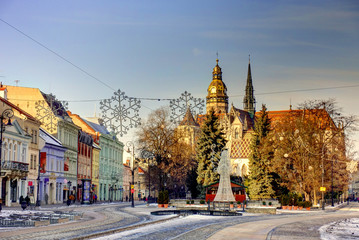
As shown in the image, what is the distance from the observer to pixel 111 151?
115812 mm

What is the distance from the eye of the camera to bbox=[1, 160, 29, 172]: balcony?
2136 inches

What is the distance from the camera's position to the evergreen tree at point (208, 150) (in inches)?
2923

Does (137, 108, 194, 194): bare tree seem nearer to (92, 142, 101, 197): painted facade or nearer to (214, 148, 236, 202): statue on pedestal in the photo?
(214, 148, 236, 202): statue on pedestal

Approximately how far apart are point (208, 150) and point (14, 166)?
90.8 ft

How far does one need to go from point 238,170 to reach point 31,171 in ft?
422

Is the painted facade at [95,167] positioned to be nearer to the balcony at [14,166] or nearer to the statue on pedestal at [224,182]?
the balcony at [14,166]

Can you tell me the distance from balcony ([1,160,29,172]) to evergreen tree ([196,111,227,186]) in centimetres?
2373

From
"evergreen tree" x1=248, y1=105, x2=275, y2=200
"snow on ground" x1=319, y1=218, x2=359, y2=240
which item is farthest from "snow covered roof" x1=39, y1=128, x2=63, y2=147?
"snow on ground" x1=319, y1=218, x2=359, y2=240

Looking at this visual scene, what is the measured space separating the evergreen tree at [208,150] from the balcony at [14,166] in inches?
934

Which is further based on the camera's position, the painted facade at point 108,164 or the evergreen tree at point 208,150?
the painted facade at point 108,164

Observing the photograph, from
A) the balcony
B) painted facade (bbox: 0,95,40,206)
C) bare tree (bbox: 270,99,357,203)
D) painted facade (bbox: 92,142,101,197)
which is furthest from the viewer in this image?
painted facade (bbox: 92,142,101,197)

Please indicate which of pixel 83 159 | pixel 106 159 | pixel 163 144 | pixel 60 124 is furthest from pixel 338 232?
pixel 106 159

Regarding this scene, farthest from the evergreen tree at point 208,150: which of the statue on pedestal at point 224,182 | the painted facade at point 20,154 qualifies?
the painted facade at point 20,154

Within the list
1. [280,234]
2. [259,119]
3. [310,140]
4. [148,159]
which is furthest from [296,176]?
[280,234]
